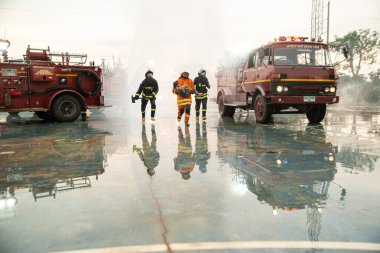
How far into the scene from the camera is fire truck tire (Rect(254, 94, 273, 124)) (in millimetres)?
10539

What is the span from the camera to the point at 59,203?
353 centimetres

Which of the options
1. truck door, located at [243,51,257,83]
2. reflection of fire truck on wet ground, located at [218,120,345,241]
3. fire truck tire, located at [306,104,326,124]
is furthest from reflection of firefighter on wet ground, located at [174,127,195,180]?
fire truck tire, located at [306,104,326,124]

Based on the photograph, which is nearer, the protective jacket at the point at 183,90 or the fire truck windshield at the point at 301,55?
the fire truck windshield at the point at 301,55

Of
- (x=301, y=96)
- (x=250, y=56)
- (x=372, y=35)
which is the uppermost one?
(x=372, y=35)

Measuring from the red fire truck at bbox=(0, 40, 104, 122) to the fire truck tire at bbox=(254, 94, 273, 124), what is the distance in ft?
17.8

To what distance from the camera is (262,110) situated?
10836mm

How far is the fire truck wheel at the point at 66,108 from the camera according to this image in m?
11.7

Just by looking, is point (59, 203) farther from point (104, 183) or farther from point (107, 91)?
point (107, 91)

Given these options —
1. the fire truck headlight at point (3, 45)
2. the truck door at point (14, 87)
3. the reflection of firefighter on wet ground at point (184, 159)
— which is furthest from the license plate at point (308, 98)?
the fire truck headlight at point (3, 45)

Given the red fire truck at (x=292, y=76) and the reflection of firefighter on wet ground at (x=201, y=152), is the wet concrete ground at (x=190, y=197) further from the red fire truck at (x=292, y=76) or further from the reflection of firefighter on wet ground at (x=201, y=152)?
the red fire truck at (x=292, y=76)

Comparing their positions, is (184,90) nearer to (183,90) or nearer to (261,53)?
(183,90)

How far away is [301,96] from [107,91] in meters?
14.2

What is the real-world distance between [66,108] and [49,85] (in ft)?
3.00

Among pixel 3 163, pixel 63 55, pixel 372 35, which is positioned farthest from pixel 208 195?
pixel 372 35
